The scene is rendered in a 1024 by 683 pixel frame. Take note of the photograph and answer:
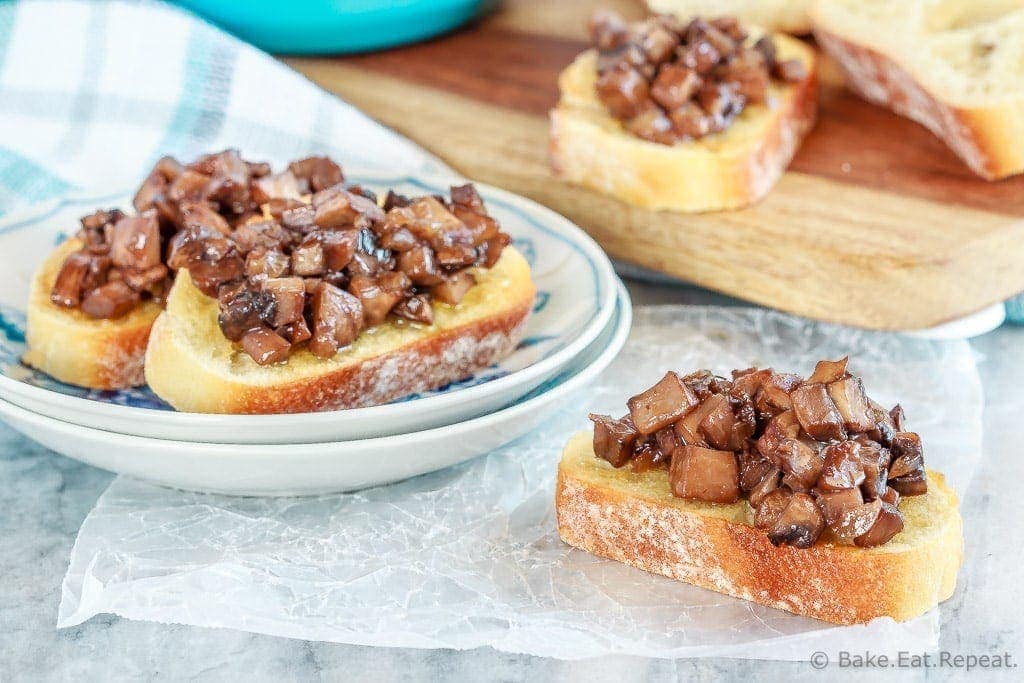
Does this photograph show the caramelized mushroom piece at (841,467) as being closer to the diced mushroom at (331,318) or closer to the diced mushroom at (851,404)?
the diced mushroom at (851,404)

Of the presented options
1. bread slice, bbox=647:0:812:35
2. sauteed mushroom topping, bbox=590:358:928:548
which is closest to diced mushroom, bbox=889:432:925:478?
sauteed mushroom topping, bbox=590:358:928:548

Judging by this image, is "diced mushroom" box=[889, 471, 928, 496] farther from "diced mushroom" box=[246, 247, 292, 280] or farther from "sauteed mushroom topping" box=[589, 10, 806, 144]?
"sauteed mushroom topping" box=[589, 10, 806, 144]

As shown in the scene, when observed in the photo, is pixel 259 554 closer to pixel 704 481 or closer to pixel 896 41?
pixel 704 481

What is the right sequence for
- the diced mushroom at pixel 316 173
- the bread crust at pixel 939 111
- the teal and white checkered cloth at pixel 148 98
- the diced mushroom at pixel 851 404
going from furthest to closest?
the teal and white checkered cloth at pixel 148 98 < the bread crust at pixel 939 111 < the diced mushroom at pixel 316 173 < the diced mushroom at pixel 851 404

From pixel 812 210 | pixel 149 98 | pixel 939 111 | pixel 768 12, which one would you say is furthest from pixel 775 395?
pixel 149 98

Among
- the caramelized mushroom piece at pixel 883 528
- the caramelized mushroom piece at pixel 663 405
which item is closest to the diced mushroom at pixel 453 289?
the caramelized mushroom piece at pixel 663 405

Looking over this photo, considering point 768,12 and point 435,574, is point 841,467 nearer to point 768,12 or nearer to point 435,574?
point 435,574
